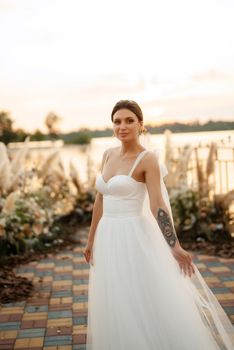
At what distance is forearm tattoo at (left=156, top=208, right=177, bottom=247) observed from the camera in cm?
291

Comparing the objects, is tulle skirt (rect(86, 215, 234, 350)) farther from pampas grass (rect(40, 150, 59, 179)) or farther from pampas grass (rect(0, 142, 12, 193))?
pampas grass (rect(40, 150, 59, 179))

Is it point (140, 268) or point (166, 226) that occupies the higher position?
point (166, 226)

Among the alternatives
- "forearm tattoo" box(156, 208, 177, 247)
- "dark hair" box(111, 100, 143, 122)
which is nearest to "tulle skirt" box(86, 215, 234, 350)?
"forearm tattoo" box(156, 208, 177, 247)

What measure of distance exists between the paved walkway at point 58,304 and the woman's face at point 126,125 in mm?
1580

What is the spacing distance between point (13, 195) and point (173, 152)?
3.09 meters

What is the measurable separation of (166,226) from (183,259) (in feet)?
0.70

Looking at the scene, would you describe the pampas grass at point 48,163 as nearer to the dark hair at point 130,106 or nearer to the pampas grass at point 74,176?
the pampas grass at point 74,176

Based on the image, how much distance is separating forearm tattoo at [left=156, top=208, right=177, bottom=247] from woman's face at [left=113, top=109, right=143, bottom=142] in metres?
0.49

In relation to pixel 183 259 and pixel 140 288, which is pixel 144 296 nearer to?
pixel 140 288

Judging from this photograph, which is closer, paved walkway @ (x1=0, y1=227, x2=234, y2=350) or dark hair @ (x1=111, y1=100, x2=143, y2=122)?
dark hair @ (x1=111, y1=100, x2=143, y2=122)

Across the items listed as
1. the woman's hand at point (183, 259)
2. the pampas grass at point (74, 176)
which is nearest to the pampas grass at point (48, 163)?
Answer: the pampas grass at point (74, 176)

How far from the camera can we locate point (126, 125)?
3016 mm

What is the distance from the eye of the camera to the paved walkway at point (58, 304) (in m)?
3.75

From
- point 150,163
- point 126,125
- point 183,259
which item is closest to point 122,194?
point 150,163
